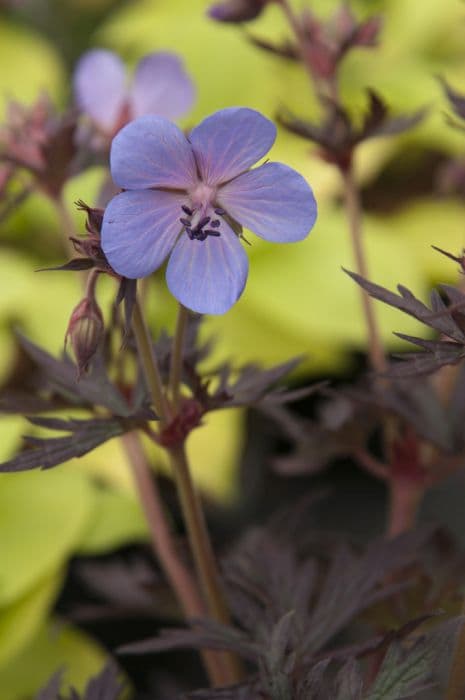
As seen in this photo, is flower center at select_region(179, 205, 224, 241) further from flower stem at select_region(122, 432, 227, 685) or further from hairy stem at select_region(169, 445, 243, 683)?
flower stem at select_region(122, 432, 227, 685)

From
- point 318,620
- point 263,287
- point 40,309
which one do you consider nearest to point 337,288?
point 263,287

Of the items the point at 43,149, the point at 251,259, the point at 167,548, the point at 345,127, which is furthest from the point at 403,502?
the point at 251,259

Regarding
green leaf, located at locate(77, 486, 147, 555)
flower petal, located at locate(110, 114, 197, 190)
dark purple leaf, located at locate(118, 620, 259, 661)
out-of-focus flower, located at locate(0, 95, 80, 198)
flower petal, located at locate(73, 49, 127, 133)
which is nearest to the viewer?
flower petal, located at locate(110, 114, 197, 190)

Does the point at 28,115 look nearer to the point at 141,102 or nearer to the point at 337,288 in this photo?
the point at 141,102

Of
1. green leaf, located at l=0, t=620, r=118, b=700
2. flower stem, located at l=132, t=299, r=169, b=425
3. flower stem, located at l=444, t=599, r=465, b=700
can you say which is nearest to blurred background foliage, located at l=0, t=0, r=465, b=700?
green leaf, located at l=0, t=620, r=118, b=700

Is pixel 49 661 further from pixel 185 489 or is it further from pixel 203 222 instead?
pixel 203 222

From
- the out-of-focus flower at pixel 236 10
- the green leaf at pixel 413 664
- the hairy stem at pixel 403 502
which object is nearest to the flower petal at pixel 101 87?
the out-of-focus flower at pixel 236 10
